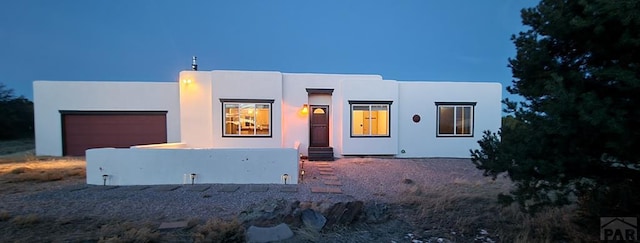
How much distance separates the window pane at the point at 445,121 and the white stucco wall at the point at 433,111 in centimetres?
28

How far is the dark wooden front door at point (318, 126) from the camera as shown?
12906 mm

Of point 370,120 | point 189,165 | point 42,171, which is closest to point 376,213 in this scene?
point 189,165

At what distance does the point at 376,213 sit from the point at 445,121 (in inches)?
376

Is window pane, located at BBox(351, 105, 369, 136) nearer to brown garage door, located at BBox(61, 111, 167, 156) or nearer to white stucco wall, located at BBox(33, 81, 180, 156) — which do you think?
brown garage door, located at BBox(61, 111, 167, 156)

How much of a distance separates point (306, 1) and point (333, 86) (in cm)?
2247

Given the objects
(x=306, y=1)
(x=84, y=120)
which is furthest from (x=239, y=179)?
(x=306, y=1)

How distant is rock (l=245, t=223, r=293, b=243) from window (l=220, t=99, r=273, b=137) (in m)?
8.45

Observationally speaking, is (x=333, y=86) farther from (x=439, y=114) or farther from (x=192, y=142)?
(x=192, y=142)

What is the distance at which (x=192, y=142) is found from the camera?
39.6 feet

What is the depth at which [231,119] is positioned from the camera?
39.9 ft

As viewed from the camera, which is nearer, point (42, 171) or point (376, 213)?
point (376, 213)

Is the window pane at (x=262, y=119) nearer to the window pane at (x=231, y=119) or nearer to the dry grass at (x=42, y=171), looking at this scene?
the window pane at (x=231, y=119)

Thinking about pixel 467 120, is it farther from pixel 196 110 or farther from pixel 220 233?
pixel 220 233

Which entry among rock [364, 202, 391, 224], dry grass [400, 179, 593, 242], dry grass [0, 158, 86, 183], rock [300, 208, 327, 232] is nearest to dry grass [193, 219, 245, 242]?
rock [300, 208, 327, 232]
